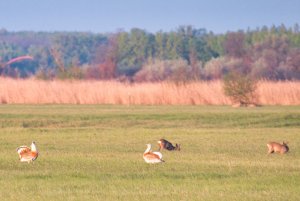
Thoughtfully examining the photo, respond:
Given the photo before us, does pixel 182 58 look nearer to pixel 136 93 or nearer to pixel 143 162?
pixel 136 93

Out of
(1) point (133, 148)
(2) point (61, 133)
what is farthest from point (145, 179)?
(2) point (61, 133)

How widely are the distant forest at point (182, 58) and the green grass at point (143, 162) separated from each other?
66.2ft

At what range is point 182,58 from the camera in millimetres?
100062

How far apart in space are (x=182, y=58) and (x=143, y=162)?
275ft

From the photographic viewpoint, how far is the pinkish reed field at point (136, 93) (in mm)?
40500

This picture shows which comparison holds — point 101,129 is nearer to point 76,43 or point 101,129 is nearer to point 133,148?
point 133,148

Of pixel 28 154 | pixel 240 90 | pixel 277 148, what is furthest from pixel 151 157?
pixel 240 90

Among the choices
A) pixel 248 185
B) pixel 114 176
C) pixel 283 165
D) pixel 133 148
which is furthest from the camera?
pixel 133 148

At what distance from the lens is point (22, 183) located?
13.6m

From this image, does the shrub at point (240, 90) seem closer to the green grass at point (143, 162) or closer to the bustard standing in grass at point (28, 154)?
the green grass at point (143, 162)

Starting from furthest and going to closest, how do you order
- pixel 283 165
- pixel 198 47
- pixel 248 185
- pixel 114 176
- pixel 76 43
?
pixel 76 43 → pixel 198 47 → pixel 283 165 → pixel 114 176 → pixel 248 185

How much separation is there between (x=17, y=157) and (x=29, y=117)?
1257 centimetres

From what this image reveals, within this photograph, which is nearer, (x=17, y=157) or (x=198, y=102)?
(x=17, y=157)

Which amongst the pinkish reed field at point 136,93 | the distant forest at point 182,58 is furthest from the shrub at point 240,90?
the distant forest at point 182,58
